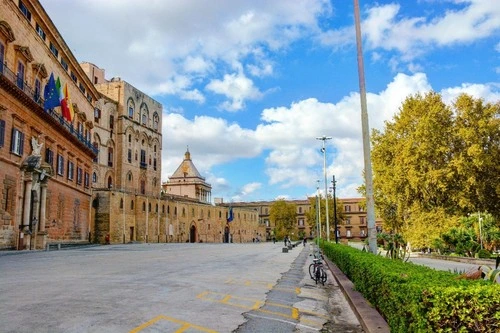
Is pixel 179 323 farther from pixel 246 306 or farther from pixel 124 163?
pixel 124 163

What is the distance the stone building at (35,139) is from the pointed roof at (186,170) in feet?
202

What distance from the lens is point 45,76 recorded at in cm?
3409

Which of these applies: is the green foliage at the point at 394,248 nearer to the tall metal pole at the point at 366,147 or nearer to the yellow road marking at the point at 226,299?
the tall metal pole at the point at 366,147

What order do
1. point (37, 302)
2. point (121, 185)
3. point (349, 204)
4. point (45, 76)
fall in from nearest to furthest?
point (37, 302) < point (45, 76) < point (121, 185) < point (349, 204)

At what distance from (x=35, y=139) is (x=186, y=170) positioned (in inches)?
2956

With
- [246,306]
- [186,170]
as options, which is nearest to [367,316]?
[246,306]

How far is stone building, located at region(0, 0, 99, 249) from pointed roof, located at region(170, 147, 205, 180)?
61.5 metres

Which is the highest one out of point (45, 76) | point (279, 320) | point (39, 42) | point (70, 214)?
point (39, 42)

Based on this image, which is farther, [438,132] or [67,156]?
[67,156]

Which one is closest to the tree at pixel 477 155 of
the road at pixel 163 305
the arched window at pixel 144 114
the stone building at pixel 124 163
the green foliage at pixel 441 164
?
the green foliage at pixel 441 164

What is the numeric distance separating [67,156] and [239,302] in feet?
112

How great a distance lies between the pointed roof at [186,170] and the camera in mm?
105681

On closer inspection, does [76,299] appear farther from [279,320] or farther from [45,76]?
[45,76]

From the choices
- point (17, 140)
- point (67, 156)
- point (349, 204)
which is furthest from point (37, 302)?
point (349, 204)
